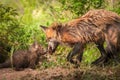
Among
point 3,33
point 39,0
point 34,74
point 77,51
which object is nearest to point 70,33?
point 77,51

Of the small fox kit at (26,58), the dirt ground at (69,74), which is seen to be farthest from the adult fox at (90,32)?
the small fox kit at (26,58)

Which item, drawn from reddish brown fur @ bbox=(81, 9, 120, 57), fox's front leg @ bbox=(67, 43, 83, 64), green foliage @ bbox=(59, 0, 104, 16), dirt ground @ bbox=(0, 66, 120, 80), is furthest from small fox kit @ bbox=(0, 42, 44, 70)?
reddish brown fur @ bbox=(81, 9, 120, 57)

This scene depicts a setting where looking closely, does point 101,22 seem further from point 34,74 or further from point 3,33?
point 3,33

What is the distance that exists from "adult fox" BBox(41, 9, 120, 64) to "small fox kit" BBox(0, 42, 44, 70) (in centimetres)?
105

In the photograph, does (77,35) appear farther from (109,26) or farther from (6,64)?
(6,64)

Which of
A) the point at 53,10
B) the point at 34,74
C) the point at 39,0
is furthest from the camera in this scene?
the point at 39,0

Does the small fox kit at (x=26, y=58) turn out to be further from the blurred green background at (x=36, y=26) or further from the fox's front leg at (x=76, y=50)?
the fox's front leg at (x=76, y=50)

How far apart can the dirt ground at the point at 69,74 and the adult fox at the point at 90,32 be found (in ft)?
2.31

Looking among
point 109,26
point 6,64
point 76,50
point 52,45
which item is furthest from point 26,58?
point 109,26

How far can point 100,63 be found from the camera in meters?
10.7

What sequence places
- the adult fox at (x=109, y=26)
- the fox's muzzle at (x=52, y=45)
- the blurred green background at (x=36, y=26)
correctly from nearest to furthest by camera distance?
1. the adult fox at (x=109, y=26)
2. the fox's muzzle at (x=52, y=45)
3. the blurred green background at (x=36, y=26)

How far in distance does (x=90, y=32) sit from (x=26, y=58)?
2.18 m

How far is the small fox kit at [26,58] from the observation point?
1139cm

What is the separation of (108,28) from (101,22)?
0.24 meters
